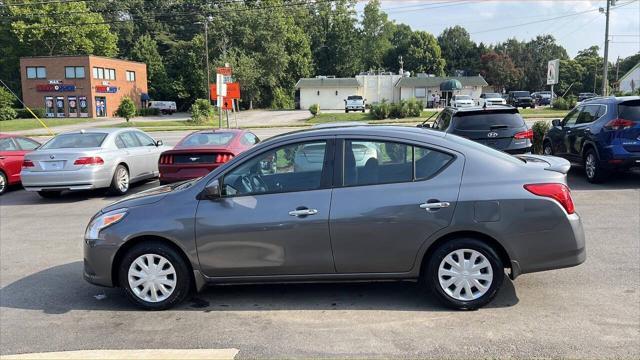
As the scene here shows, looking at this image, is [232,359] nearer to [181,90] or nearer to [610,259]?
[610,259]

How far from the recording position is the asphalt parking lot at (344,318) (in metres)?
4.04

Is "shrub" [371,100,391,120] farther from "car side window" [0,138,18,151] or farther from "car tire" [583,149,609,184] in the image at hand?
"car side window" [0,138,18,151]

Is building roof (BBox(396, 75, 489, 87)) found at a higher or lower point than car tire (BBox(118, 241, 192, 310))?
higher

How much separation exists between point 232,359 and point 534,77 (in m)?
112

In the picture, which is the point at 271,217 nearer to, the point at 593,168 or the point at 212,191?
the point at 212,191

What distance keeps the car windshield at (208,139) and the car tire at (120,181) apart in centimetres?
164

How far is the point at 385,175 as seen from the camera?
4.70 metres

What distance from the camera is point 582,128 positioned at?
1116 cm

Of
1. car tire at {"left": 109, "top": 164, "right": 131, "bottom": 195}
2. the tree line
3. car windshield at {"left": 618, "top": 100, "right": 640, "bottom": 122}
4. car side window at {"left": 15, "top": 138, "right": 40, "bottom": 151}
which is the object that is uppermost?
the tree line

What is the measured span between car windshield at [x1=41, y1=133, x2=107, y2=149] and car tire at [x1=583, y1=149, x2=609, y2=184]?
33.5 feet

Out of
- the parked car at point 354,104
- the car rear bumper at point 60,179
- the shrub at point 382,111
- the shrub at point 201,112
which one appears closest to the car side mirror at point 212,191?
the car rear bumper at point 60,179

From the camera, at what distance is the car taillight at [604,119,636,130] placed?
10.2 metres

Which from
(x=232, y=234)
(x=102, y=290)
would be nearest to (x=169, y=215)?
(x=232, y=234)

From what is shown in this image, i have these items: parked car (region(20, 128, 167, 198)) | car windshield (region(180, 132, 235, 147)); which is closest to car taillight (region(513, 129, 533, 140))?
car windshield (region(180, 132, 235, 147))
